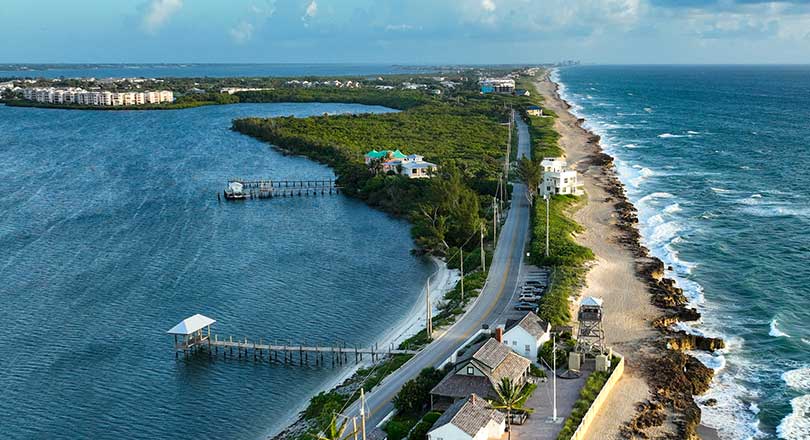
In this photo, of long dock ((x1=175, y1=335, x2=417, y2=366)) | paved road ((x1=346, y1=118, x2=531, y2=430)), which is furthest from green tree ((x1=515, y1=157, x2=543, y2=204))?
long dock ((x1=175, y1=335, x2=417, y2=366))

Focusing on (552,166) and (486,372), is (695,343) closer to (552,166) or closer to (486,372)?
(486,372)

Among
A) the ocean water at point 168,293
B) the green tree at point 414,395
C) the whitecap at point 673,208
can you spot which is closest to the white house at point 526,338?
the green tree at point 414,395

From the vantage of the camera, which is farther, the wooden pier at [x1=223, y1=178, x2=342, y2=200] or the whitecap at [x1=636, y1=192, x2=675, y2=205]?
the wooden pier at [x1=223, y1=178, x2=342, y2=200]

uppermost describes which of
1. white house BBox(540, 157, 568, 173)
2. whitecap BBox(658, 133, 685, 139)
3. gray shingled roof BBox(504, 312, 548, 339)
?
white house BBox(540, 157, 568, 173)

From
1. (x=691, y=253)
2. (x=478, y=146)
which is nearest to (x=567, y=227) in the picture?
(x=691, y=253)

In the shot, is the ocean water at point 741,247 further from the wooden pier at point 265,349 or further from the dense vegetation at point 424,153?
the wooden pier at point 265,349

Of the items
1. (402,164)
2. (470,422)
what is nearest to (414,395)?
(470,422)

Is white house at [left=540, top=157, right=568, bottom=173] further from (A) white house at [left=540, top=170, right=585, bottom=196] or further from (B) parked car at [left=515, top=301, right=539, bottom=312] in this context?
(B) parked car at [left=515, top=301, right=539, bottom=312]
